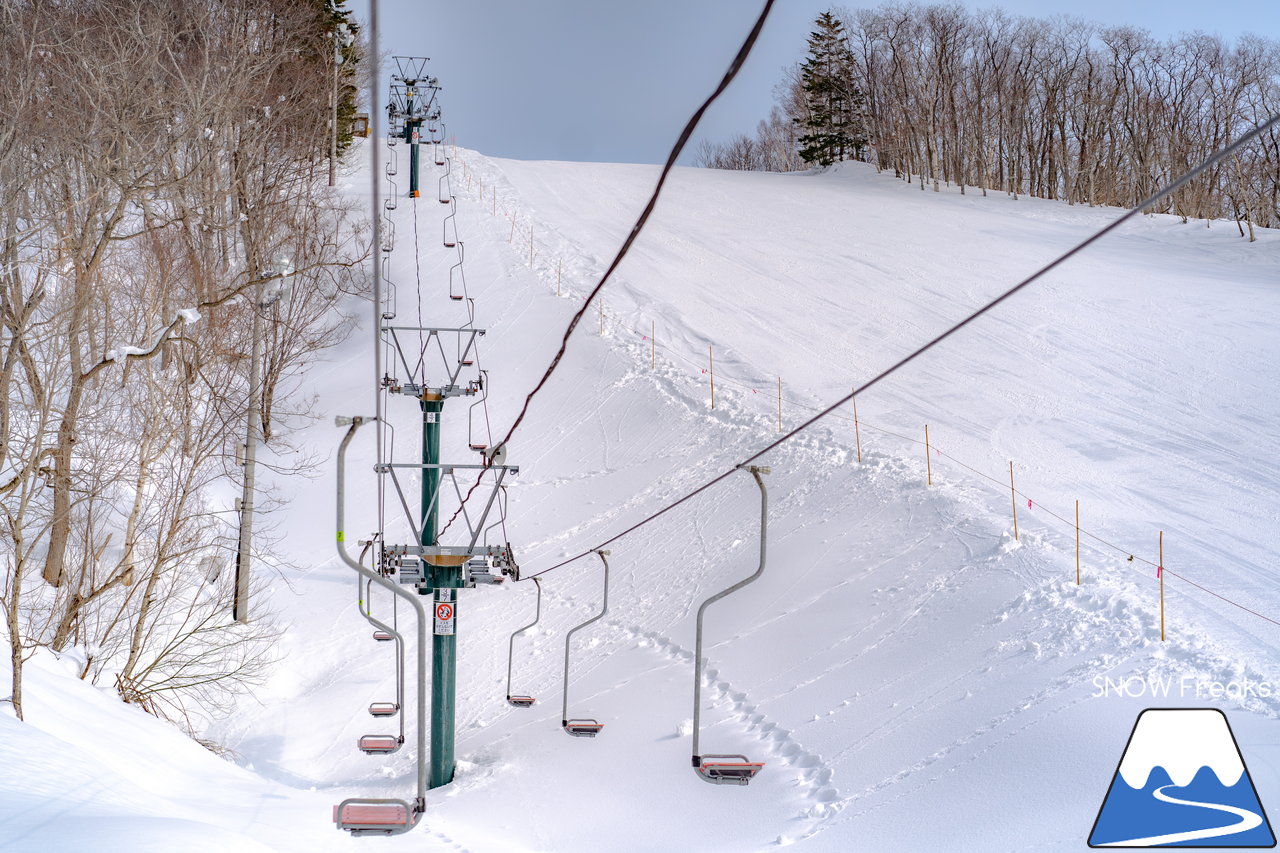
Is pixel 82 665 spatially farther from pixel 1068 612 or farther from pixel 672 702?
pixel 1068 612

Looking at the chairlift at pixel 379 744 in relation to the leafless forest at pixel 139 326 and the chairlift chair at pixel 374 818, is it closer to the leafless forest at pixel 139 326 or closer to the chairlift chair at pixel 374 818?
the leafless forest at pixel 139 326

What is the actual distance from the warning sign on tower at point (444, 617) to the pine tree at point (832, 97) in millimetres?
56674

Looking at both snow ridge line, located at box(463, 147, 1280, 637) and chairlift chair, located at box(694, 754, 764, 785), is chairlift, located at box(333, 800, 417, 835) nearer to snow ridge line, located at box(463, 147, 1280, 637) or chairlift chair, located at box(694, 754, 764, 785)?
chairlift chair, located at box(694, 754, 764, 785)

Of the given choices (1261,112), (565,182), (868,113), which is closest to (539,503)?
(565,182)

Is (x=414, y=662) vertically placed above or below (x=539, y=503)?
below

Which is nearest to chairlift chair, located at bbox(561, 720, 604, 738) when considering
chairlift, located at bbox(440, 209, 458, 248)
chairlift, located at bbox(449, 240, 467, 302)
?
chairlift, located at bbox(449, 240, 467, 302)

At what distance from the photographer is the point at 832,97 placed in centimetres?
6362

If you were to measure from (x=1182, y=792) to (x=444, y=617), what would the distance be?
25.6 ft

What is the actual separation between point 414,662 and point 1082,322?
→ 1788 centimetres

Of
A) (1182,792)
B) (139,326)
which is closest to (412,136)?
(139,326)

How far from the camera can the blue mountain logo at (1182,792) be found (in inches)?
319

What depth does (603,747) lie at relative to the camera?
12.8 metres

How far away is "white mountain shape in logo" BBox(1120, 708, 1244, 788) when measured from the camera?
888 centimetres

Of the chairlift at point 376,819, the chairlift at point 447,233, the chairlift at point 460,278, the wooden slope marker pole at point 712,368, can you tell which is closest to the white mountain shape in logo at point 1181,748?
the chairlift at point 376,819
